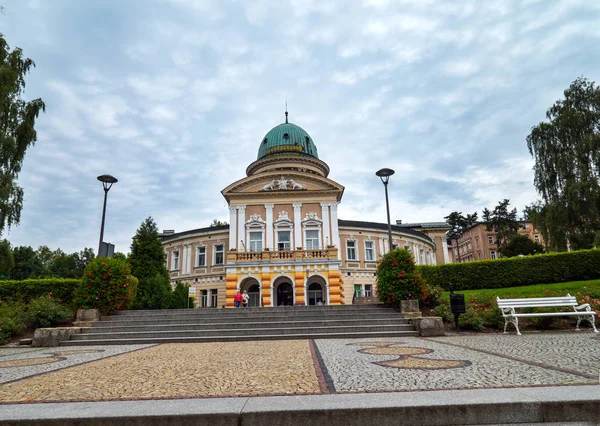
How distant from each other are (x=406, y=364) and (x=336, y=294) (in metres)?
22.3

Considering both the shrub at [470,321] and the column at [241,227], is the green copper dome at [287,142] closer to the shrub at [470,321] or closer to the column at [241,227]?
the column at [241,227]

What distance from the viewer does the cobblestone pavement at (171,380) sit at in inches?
173

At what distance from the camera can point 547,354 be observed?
6.96 meters

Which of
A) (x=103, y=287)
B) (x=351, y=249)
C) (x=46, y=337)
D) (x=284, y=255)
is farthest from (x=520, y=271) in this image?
(x=46, y=337)

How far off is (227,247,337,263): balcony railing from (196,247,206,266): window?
9.95m

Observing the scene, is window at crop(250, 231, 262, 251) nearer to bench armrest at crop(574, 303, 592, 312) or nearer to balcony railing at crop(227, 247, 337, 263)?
balcony railing at crop(227, 247, 337, 263)

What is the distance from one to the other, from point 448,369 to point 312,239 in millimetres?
27260

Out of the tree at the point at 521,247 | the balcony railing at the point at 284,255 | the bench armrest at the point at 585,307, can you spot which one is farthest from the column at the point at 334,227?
the tree at the point at 521,247

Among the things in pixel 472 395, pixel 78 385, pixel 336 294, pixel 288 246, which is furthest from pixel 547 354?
pixel 288 246

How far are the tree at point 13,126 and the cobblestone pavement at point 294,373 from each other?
51.8 feet

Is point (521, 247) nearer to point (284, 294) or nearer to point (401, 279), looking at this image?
point (284, 294)

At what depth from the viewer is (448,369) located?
18.0 feet

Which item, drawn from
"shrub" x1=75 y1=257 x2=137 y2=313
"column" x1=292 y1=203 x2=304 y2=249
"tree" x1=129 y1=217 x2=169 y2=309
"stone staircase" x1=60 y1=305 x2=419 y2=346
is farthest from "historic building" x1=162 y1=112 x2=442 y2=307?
"shrub" x1=75 y1=257 x2=137 y2=313

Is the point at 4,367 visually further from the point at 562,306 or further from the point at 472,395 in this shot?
the point at 562,306
